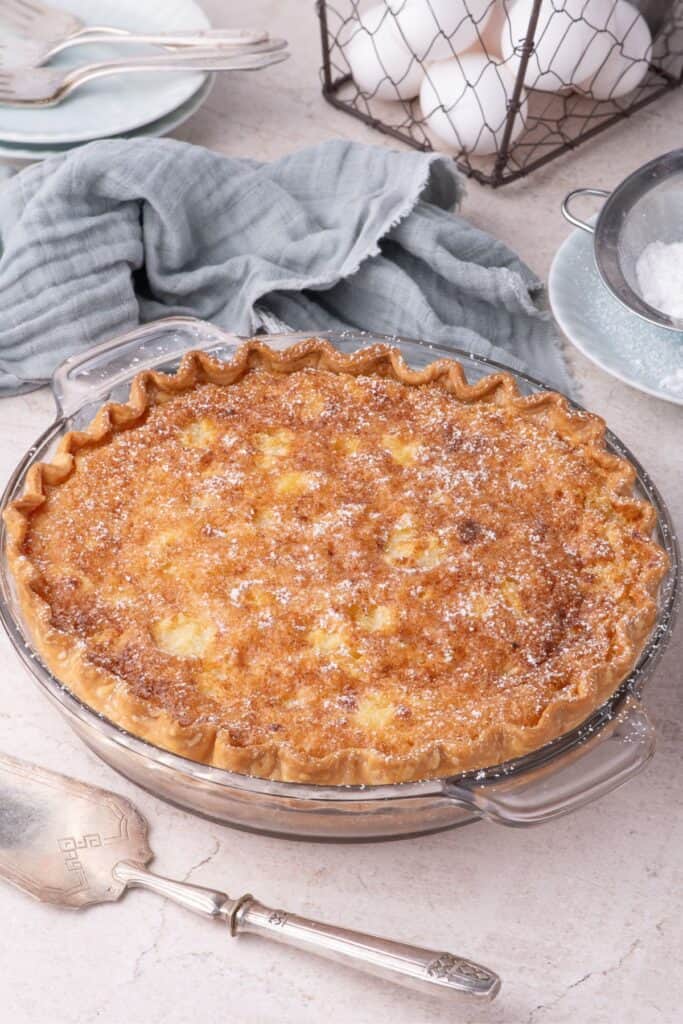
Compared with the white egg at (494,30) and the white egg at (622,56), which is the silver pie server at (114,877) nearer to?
the white egg at (494,30)

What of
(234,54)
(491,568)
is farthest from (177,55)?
(491,568)

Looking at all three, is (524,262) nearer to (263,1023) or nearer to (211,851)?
(211,851)

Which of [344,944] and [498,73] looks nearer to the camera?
[344,944]

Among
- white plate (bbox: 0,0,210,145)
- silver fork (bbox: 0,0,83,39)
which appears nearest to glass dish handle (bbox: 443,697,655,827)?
white plate (bbox: 0,0,210,145)

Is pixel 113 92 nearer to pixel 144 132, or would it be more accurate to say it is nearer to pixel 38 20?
pixel 144 132

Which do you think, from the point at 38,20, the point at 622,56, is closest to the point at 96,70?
the point at 38,20

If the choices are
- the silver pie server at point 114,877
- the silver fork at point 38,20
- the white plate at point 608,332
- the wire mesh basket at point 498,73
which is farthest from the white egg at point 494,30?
the silver pie server at point 114,877
